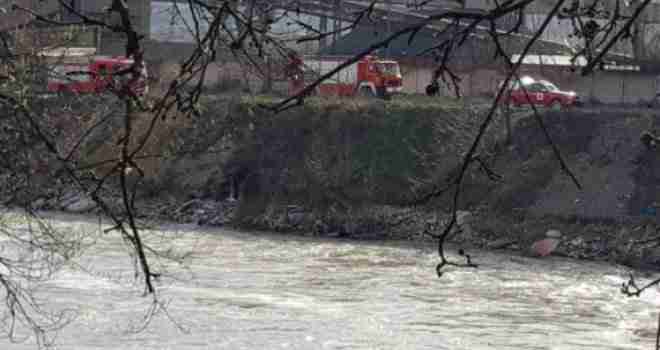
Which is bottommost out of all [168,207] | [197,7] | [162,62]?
[168,207]

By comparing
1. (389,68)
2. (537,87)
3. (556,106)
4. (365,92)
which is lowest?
(365,92)

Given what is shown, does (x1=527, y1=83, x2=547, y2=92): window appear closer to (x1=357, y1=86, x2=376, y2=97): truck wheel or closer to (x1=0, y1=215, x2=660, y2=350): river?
(x1=357, y1=86, x2=376, y2=97): truck wheel

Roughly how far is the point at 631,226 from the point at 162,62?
12693 millimetres

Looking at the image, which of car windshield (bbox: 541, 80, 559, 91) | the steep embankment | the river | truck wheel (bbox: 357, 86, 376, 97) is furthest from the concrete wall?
the river

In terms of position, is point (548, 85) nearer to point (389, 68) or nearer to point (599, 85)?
point (389, 68)

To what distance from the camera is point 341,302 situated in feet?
79.5

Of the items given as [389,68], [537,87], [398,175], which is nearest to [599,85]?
[537,87]

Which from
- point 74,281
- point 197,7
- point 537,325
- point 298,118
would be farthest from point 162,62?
point 197,7

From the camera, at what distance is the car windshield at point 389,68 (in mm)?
41031

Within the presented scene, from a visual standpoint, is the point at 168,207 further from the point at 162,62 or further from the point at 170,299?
the point at 170,299

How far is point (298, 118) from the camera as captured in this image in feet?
143

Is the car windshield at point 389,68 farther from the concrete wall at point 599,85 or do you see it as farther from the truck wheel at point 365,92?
the truck wheel at point 365,92

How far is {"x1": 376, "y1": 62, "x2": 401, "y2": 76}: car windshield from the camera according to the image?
41.0 metres

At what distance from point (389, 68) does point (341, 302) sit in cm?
2069
